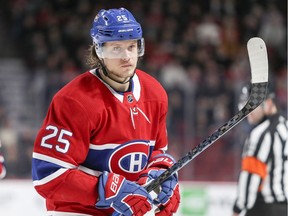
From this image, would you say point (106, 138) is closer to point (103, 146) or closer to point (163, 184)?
point (103, 146)

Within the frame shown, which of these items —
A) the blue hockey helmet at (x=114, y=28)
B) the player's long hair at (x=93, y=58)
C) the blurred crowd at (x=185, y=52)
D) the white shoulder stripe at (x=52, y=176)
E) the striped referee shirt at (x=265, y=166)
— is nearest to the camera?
the white shoulder stripe at (x=52, y=176)

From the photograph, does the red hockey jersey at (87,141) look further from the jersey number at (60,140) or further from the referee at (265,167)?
the referee at (265,167)

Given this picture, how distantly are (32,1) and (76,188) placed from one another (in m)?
6.99

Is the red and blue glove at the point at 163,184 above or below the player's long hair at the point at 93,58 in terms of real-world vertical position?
below

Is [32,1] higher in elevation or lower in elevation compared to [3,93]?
higher

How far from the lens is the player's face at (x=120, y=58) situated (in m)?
2.97

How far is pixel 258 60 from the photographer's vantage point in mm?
3062

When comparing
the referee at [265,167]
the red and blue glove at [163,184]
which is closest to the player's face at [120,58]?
the red and blue glove at [163,184]

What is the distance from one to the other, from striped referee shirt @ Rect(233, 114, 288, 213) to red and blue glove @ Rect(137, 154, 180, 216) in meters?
0.99

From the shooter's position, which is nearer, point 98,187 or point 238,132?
point 98,187

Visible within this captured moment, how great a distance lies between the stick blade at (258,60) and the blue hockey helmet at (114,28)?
432 millimetres

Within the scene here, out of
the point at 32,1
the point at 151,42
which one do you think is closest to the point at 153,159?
the point at 151,42

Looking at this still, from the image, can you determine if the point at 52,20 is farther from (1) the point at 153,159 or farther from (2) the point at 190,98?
(1) the point at 153,159

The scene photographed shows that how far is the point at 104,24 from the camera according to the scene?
2.99m
